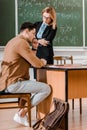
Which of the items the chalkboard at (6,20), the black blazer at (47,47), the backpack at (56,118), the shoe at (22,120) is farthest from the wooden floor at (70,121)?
the chalkboard at (6,20)

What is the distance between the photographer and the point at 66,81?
331cm

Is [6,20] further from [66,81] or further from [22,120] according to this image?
[66,81]

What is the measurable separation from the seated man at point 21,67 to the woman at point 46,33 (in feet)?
2.25

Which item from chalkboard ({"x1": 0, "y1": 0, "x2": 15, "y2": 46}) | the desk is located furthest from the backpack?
chalkboard ({"x1": 0, "y1": 0, "x2": 15, "y2": 46})

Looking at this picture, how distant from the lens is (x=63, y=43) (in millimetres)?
5777

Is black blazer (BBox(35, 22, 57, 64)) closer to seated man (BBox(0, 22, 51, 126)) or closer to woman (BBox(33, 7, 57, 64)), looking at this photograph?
woman (BBox(33, 7, 57, 64))

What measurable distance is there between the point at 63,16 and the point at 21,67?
97.4 inches

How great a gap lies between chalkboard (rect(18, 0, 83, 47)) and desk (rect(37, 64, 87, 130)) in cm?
200

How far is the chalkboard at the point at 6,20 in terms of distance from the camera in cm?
519

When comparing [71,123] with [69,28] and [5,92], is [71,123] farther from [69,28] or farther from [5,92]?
[69,28]

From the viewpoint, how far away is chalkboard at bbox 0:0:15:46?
17.0 feet

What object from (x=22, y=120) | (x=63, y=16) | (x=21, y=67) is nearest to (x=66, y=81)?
(x=21, y=67)

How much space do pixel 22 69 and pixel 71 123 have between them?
3.08 ft

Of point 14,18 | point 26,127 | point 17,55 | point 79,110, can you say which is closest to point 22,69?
point 17,55
